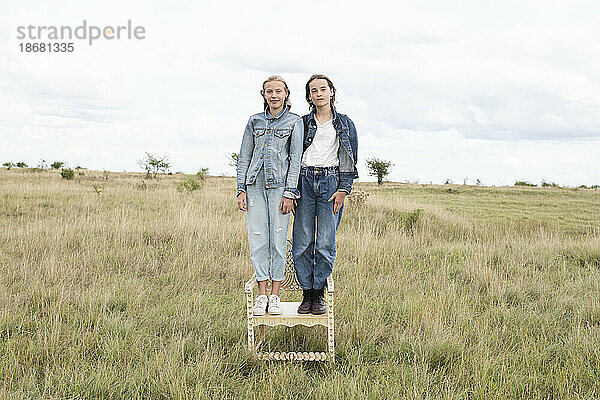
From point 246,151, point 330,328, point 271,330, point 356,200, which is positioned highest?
point 246,151

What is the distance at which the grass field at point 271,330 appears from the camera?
374 centimetres

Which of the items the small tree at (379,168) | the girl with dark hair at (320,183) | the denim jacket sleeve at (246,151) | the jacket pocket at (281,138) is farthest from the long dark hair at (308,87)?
the small tree at (379,168)

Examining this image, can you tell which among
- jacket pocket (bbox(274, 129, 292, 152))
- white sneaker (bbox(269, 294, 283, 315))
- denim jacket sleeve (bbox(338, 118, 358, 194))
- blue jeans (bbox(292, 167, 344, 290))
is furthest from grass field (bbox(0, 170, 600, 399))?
jacket pocket (bbox(274, 129, 292, 152))

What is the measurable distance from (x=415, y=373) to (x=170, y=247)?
5511mm

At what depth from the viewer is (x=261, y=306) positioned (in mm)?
4262

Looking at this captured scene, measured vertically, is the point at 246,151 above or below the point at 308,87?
below

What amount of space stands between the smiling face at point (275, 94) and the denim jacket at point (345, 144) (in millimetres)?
336

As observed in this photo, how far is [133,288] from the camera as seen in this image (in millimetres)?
5844

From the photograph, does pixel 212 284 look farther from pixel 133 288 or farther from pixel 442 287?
pixel 442 287

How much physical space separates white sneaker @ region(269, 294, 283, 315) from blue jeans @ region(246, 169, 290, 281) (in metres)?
0.17

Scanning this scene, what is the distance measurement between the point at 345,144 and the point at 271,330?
6.59 ft

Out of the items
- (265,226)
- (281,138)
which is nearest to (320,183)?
(281,138)

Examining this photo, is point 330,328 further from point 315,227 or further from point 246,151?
point 246,151

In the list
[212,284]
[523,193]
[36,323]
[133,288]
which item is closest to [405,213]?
[212,284]
